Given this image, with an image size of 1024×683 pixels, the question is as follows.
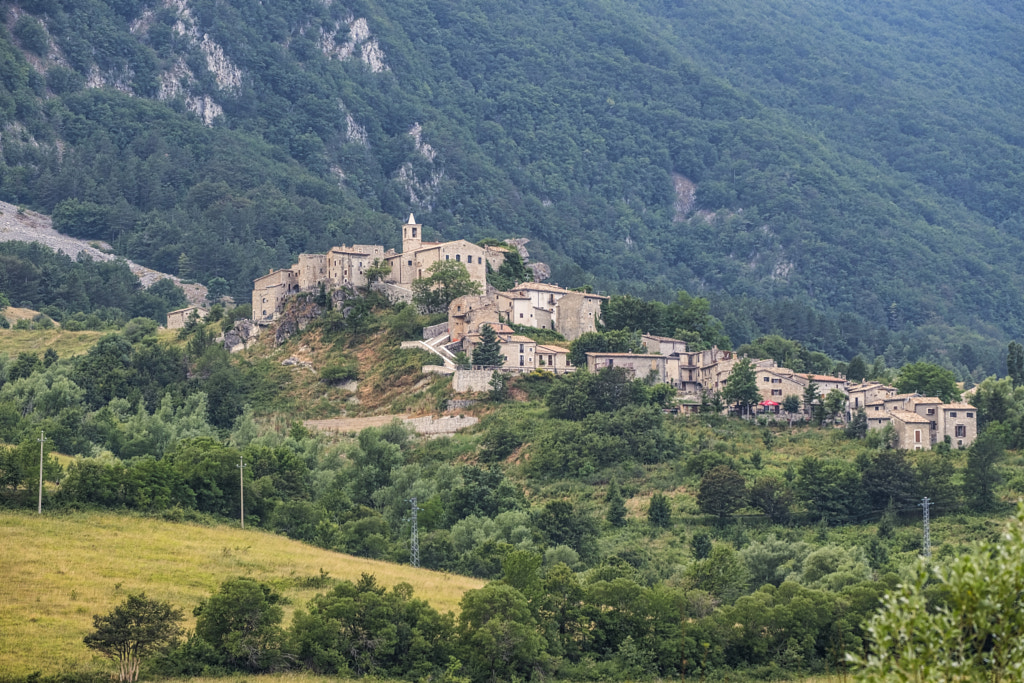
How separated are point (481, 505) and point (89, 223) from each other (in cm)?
12747

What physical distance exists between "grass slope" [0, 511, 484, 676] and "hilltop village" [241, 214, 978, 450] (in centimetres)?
2827

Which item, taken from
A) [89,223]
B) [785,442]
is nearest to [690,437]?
[785,442]

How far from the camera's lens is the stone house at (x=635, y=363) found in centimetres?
8788

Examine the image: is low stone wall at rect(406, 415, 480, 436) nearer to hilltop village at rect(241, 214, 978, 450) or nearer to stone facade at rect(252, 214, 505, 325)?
hilltop village at rect(241, 214, 978, 450)

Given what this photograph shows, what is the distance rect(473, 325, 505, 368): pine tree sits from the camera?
87.1 metres

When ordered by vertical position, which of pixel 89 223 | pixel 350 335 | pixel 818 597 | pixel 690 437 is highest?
pixel 89 223

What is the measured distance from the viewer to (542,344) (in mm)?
91812

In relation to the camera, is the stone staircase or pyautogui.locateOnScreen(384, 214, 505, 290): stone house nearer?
the stone staircase

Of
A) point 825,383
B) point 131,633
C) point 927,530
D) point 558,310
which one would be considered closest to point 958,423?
point 825,383

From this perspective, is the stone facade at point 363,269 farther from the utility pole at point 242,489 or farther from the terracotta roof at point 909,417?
the utility pole at point 242,489

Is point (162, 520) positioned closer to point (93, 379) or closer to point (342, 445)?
point (342, 445)

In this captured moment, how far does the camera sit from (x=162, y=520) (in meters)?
62.6

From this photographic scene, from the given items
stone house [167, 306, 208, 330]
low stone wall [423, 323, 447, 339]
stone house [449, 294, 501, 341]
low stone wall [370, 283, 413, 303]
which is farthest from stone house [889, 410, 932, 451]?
stone house [167, 306, 208, 330]

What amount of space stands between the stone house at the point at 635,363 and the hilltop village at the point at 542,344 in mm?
59
